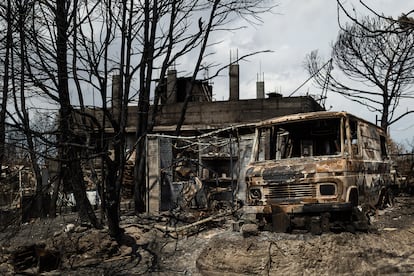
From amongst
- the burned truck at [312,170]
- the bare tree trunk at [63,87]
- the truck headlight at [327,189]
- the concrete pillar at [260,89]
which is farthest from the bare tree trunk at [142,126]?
the concrete pillar at [260,89]

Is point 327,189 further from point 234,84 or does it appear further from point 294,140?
point 234,84

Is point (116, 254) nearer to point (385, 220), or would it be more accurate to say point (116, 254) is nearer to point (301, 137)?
point (301, 137)

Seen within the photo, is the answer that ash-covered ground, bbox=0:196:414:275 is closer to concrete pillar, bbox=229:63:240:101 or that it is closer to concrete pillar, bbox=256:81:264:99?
concrete pillar, bbox=229:63:240:101

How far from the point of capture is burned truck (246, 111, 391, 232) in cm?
825

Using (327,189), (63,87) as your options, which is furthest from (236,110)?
(327,189)

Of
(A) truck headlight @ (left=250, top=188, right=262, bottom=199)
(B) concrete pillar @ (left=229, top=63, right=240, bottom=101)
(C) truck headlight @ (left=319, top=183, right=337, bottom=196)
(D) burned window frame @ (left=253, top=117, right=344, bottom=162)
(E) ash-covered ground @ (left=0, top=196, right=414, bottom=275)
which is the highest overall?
(B) concrete pillar @ (left=229, top=63, right=240, bottom=101)

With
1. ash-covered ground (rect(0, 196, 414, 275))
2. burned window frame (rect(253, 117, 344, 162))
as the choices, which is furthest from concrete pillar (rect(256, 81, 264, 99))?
burned window frame (rect(253, 117, 344, 162))

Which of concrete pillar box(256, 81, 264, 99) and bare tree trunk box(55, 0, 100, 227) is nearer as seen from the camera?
bare tree trunk box(55, 0, 100, 227)

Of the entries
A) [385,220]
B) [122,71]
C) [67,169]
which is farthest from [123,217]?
[385,220]

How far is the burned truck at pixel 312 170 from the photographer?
825cm

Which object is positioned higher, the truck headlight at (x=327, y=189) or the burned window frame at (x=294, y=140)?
the burned window frame at (x=294, y=140)

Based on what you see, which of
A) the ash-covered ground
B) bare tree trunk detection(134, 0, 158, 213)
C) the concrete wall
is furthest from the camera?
the concrete wall

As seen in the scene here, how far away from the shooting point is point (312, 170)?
8359mm

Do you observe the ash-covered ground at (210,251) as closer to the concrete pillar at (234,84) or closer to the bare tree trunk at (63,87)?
the bare tree trunk at (63,87)
